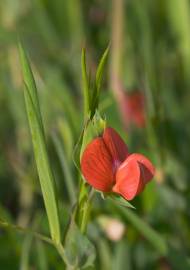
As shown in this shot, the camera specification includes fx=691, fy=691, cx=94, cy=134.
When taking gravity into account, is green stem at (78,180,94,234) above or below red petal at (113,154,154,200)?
below

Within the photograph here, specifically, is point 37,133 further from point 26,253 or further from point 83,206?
point 26,253

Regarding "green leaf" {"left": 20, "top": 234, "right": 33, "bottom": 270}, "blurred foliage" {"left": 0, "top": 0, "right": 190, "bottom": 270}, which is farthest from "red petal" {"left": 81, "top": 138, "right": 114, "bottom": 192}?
"green leaf" {"left": 20, "top": 234, "right": 33, "bottom": 270}

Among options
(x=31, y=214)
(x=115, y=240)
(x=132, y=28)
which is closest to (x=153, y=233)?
(x=115, y=240)

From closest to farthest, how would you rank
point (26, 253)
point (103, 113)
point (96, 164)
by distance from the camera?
point (96, 164) < point (26, 253) < point (103, 113)

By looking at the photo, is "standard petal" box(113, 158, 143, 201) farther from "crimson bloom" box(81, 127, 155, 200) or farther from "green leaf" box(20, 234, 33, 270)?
"green leaf" box(20, 234, 33, 270)

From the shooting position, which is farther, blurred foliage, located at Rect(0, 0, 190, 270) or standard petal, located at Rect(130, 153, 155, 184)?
blurred foliage, located at Rect(0, 0, 190, 270)

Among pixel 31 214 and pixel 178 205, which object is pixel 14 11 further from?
pixel 178 205

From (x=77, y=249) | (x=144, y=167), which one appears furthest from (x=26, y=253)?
(x=144, y=167)

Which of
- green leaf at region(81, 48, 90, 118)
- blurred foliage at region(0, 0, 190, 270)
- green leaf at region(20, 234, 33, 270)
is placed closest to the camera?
green leaf at region(81, 48, 90, 118)

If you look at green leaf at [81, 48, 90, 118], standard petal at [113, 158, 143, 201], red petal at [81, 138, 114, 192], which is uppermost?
green leaf at [81, 48, 90, 118]
